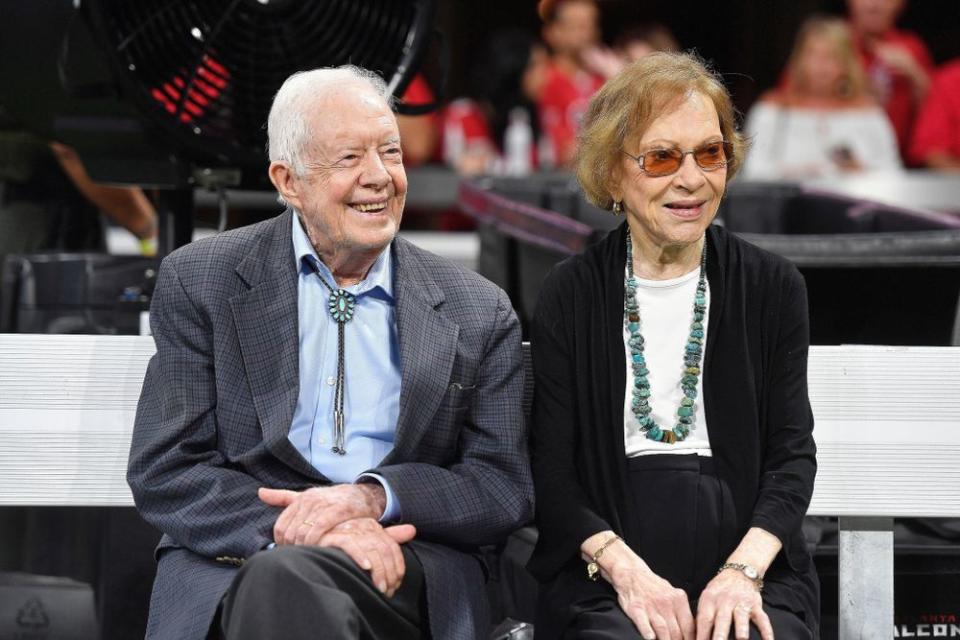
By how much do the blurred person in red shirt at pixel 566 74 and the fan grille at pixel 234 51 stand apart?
5.19m

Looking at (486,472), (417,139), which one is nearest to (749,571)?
(486,472)

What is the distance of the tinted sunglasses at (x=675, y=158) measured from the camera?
238cm

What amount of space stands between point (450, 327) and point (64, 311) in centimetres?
155

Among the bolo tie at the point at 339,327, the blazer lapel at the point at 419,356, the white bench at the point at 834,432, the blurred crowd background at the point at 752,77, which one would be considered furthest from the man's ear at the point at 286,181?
the blurred crowd background at the point at 752,77

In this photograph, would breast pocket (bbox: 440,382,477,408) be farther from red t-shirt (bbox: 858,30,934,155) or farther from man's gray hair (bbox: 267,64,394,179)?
red t-shirt (bbox: 858,30,934,155)

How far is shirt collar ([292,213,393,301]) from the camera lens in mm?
2393

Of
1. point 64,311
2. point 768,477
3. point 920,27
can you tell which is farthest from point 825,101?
point 768,477

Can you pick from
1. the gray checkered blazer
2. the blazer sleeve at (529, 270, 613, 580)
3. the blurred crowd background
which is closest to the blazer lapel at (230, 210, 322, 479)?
the gray checkered blazer

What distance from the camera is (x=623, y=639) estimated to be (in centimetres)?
218

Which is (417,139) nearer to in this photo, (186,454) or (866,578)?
(866,578)

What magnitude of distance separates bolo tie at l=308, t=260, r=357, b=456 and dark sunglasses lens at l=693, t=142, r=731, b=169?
635mm

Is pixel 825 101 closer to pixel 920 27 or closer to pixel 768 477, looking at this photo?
pixel 920 27

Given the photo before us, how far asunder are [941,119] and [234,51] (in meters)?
5.76

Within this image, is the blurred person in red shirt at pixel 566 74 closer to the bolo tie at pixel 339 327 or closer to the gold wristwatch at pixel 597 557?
the bolo tie at pixel 339 327
